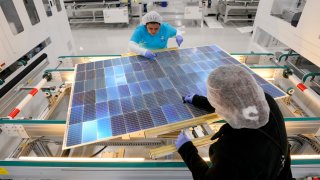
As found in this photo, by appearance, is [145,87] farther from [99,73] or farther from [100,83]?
[99,73]

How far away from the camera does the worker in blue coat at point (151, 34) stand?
296cm

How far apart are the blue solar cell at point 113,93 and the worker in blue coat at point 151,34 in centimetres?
93

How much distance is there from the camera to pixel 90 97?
201 centimetres

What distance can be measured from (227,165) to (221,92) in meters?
0.41

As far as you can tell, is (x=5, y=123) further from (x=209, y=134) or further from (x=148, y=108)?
(x=209, y=134)

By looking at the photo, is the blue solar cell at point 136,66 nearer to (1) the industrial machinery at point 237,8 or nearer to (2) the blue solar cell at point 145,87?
(2) the blue solar cell at point 145,87

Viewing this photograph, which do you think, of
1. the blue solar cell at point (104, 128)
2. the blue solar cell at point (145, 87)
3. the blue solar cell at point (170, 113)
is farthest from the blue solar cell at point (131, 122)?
the blue solar cell at point (145, 87)

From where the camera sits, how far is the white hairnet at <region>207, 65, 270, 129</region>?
3.56ft

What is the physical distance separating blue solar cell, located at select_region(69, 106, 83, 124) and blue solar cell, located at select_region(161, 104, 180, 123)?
75 centimetres

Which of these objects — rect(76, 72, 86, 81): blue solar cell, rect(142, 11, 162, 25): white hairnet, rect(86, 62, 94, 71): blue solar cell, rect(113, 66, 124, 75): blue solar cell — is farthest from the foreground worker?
rect(142, 11, 162, 25): white hairnet

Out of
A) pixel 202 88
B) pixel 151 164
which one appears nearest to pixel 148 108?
pixel 151 164

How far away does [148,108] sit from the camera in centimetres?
181

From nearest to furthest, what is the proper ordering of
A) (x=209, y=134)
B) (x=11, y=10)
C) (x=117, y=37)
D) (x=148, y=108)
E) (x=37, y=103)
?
(x=209, y=134)
(x=148, y=108)
(x=11, y=10)
(x=37, y=103)
(x=117, y=37)

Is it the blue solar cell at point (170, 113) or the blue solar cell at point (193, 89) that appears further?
the blue solar cell at point (193, 89)
